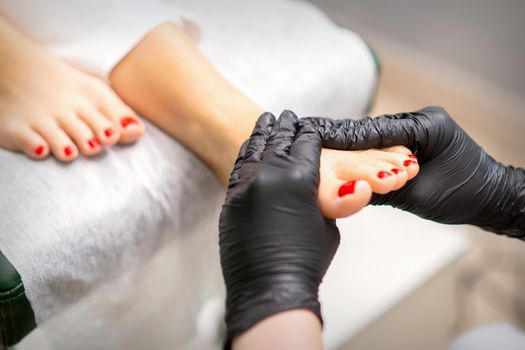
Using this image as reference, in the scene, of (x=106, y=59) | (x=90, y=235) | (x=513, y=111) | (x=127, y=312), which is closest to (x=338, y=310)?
(x=127, y=312)

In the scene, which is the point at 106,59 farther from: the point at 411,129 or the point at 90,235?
the point at 411,129

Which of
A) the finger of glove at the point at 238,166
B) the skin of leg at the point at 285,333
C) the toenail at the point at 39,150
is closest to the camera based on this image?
the skin of leg at the point at 285,333

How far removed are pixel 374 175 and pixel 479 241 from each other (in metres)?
0.96

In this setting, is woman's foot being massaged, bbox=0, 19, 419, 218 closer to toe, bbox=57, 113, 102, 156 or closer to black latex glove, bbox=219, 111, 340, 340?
toe, bbox=57, 113, 102, 156

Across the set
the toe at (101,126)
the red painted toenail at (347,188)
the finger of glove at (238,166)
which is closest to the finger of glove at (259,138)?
the finger of glove at (238,166)

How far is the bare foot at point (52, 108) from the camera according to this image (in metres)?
0.79

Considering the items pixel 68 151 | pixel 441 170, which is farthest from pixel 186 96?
pixel 441 170

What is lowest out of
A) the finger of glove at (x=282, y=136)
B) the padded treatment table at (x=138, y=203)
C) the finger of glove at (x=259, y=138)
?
the padded treatment table at (x=138, y=203)

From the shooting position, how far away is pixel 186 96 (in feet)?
2.82

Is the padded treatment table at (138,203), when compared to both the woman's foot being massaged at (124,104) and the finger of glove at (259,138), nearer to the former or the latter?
the woman's foot being massaged at (124,104)

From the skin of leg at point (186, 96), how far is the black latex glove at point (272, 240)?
18 centimetres

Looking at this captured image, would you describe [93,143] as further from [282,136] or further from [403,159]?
[403,159]

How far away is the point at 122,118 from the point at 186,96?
11 centimetres

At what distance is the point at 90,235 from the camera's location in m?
0.74
